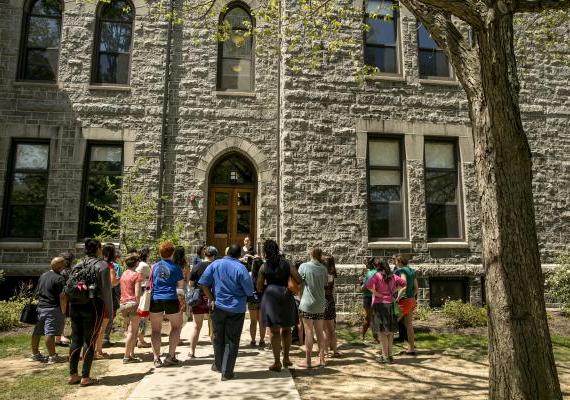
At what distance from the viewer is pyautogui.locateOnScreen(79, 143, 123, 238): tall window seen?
11594 mm

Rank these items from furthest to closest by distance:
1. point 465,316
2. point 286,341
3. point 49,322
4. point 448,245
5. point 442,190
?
1. point 442,190
2. point 448,245
3. point 465,316
4. point 49,322
5. point 286,341

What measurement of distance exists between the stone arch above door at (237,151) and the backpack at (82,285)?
6309 millimetres

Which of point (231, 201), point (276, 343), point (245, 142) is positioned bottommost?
point (276, 343)

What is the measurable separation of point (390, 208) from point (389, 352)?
226 inches

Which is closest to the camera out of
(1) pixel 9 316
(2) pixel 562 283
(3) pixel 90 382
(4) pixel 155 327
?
(3) pixel 90 382

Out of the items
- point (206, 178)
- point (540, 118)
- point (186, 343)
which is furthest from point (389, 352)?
point (540, 118)

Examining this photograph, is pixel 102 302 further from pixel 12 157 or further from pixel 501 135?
pixel 12 157

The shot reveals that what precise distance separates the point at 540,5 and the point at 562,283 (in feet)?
29.4

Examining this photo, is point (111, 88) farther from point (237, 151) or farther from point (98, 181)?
point (237, 151)

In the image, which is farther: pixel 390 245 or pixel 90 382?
pixel 390 245

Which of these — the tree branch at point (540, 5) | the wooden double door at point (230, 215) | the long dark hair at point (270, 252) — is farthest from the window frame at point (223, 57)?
the tree branch at point (540, 5)

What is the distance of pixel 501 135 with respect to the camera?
4.46 metres

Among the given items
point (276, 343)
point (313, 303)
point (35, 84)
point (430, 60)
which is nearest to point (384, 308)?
point (313, 303)

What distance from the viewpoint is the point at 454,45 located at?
5074 mm
